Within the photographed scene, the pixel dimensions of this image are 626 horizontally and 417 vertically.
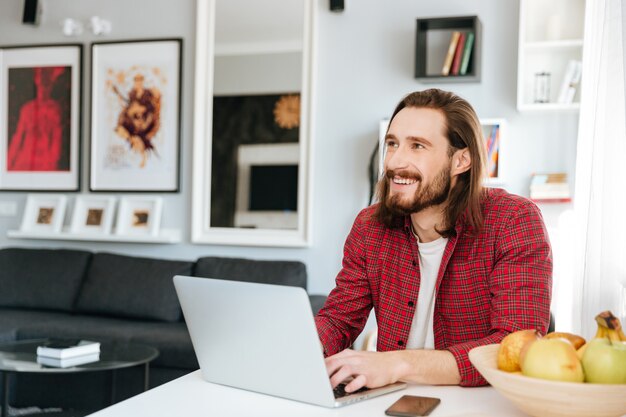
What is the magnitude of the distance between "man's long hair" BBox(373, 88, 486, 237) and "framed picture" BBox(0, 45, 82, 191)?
3.24 m

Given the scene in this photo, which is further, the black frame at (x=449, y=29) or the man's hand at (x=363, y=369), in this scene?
the black frame at (x=449, y=29)

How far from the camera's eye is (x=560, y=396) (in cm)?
113

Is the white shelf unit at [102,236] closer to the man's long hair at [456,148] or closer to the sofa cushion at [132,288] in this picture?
the sofa cushion at [132,288]

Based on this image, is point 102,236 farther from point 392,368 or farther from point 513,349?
point 513,349

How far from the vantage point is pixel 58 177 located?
15.6 feet

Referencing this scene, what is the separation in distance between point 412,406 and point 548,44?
2.75 metres

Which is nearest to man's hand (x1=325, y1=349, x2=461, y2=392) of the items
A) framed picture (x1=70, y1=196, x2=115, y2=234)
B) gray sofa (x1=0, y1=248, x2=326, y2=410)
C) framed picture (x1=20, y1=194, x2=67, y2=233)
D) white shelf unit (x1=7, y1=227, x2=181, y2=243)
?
gray sofa (x1=0, y1=248, x2=326, y2=410)

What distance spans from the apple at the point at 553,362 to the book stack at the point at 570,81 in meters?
2.64

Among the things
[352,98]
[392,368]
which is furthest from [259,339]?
[352,98]

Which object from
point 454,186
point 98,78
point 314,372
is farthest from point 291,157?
point 314,372

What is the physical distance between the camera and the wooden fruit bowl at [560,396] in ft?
3.63

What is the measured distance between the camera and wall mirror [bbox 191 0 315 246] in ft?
13.8

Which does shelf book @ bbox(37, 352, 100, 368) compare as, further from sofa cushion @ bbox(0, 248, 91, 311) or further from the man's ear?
the man's ear

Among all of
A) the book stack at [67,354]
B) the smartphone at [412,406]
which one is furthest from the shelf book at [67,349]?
the smartphone at [412,406]
